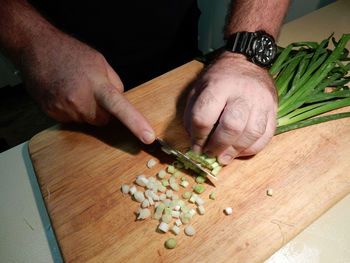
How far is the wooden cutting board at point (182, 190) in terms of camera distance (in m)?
1.07

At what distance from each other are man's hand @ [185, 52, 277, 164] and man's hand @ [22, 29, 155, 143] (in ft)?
0.90

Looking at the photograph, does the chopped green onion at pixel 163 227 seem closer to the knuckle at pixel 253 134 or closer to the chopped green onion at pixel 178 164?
the chopped green onion at pixel 178 164

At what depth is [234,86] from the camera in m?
1.21

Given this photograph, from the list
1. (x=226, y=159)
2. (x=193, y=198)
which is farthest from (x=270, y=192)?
(x=193, y=198)

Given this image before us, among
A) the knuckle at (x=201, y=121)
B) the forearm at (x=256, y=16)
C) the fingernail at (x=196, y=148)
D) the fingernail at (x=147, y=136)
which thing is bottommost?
the fingernail at (x=196, y=148)

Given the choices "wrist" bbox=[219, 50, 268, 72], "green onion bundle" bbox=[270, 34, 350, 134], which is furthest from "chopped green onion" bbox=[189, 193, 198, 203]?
"wrist" bbox=[219, 50, 268, 72]

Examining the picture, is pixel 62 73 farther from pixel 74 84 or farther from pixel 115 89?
pixel 115 89

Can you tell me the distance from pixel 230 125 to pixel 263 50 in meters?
0.62

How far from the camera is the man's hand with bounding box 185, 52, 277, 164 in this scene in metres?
1.13

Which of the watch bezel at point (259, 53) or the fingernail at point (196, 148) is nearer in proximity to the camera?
the fingernail at point (196, 148)

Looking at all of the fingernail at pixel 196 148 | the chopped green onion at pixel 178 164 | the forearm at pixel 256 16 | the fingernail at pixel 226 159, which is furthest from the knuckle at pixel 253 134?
the forearm at pixel 256 16

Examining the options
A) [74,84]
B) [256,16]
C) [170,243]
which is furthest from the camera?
[256,16]

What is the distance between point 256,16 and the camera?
1.56m

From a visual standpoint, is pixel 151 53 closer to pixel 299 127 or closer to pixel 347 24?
pixel 299 127
